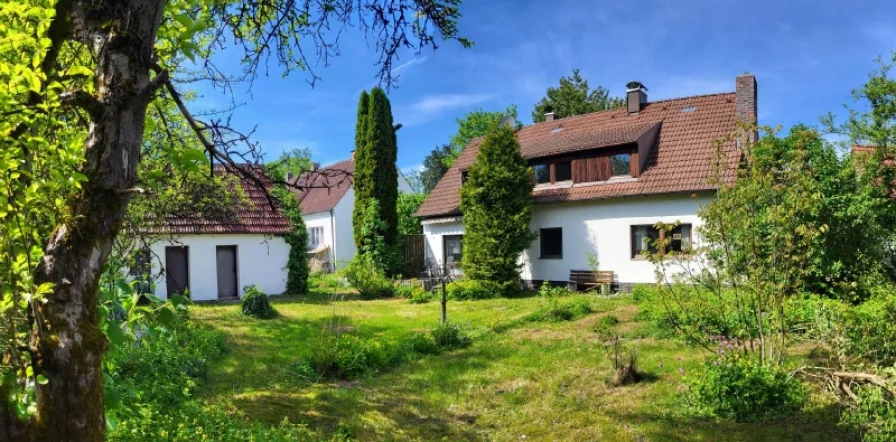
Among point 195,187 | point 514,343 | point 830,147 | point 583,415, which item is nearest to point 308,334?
point 514,343

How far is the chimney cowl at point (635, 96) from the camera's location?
21156mm

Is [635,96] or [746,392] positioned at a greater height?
[635,96]

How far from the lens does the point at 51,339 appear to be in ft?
7.14

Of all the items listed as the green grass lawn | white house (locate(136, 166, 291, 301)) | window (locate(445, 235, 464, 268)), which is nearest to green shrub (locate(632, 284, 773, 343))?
the green grass lawn

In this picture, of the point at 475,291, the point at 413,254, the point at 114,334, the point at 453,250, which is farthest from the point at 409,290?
the point at 114,334

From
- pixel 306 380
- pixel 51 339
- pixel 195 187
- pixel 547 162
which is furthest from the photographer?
pixel 547 162

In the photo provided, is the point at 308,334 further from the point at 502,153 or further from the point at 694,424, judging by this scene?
the point at 502,153

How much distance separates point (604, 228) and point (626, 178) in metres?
1.85

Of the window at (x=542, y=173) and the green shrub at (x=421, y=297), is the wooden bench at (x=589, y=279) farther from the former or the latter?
the green shrub at (x=421, y=297)

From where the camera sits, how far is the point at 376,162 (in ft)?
78.5

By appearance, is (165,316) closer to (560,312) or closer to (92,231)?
(92,231)

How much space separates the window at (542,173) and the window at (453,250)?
Result: 407 centimetres

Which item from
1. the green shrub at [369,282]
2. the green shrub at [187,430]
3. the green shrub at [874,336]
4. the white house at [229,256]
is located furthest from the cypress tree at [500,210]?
the green shrub at [187,430]

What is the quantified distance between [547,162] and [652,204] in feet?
14.5
